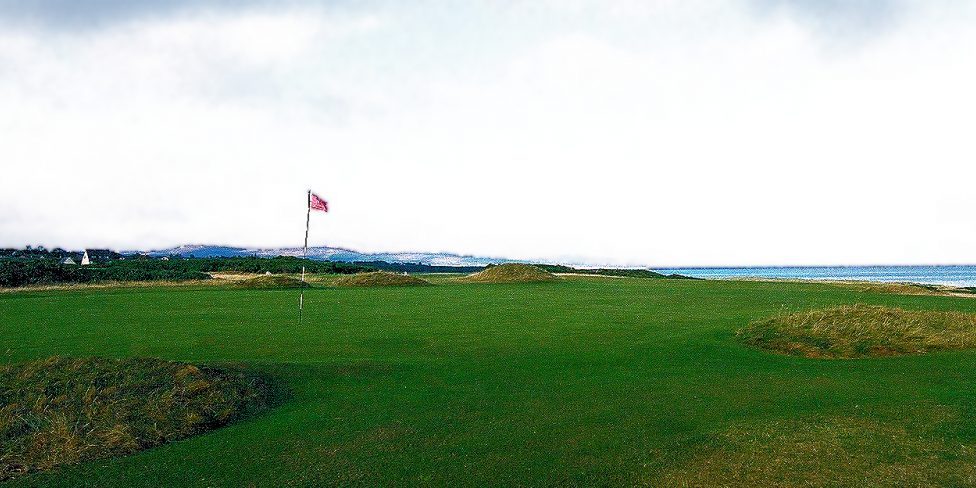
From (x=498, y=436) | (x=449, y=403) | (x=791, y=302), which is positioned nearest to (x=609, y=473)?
(x=498, y=436)

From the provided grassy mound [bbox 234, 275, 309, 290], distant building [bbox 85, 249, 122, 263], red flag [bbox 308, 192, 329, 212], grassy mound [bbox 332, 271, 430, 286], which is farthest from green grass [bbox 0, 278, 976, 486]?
distant building [bbox 85, 249, 122, 263]

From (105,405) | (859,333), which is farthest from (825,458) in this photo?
(859,333)

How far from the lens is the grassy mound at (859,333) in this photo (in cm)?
1155

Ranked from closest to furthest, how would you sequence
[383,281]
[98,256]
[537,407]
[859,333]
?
[537,407] → [859,333] → [383,281] → [98,256]

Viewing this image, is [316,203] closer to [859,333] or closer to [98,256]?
[859,333]

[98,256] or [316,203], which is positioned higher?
[316,203]

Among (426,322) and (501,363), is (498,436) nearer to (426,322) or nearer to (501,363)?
(501,363)

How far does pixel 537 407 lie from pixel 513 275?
30356 mm

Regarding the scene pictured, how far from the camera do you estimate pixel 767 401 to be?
769 cm

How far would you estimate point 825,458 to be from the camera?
18.5ft

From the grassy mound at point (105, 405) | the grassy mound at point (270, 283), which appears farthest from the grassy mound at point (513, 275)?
the grassy mound at point (105, 405)

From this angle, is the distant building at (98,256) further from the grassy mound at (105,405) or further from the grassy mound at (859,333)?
the grassy mound at (859,333)

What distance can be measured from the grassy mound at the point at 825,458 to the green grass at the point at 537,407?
0.03 metres

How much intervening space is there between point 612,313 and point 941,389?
9983mm
